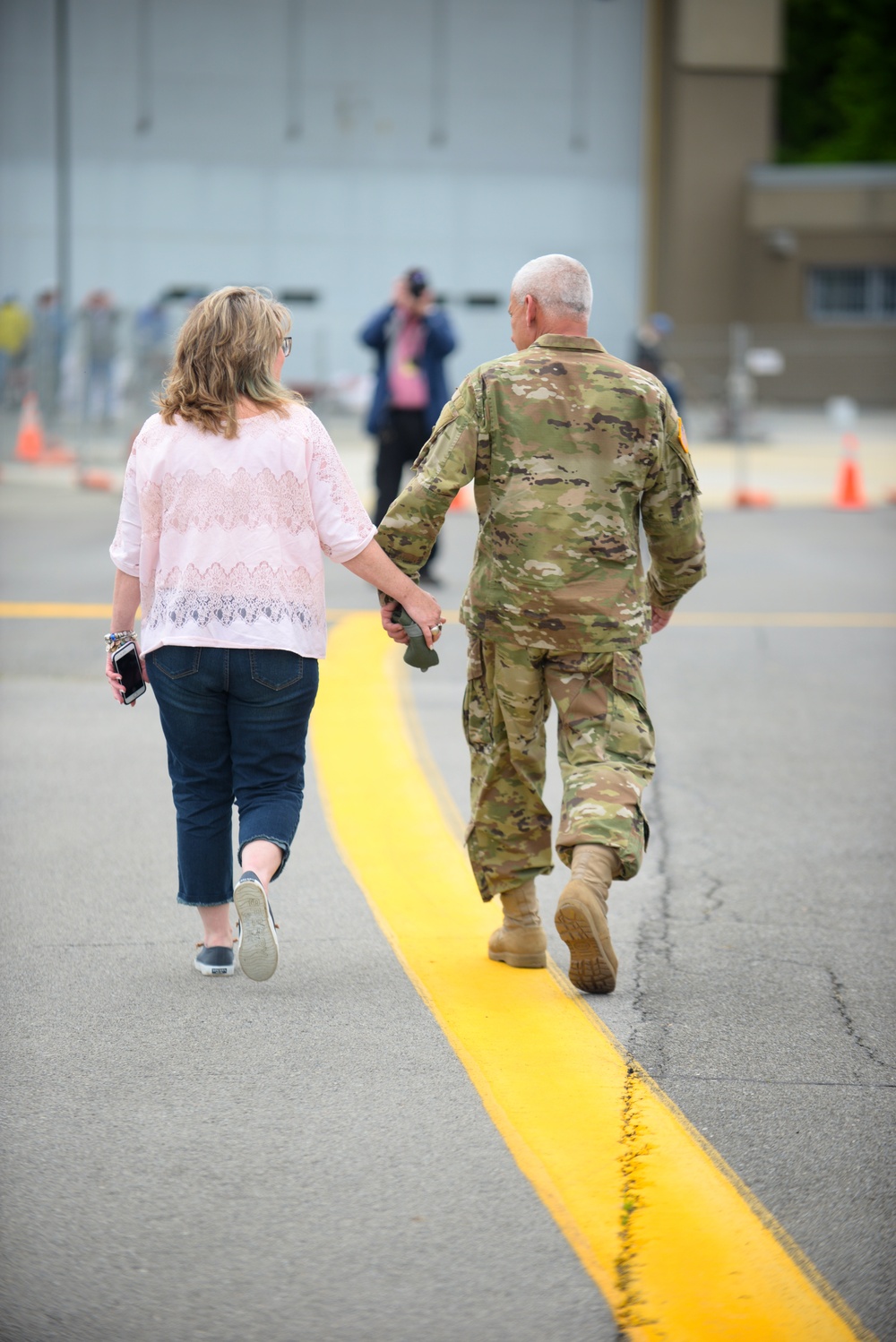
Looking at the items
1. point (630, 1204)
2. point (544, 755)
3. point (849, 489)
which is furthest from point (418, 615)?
point (849, 489)

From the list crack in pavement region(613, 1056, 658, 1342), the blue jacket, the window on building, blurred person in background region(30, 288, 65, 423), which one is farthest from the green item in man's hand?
the window on building

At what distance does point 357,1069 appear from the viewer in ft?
11.2

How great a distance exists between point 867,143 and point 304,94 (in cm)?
2105

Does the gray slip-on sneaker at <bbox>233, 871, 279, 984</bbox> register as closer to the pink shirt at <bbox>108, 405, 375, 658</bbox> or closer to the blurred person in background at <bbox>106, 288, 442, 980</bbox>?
the blurred person in background at <bbox>106, 288, 442, 980</bbox>

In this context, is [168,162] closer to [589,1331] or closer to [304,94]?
[304,94]

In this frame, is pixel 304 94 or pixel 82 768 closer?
pixel 82 768

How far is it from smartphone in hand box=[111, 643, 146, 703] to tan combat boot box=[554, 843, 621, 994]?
1.13 m

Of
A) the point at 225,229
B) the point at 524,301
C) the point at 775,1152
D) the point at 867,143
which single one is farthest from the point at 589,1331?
the point at 867,143

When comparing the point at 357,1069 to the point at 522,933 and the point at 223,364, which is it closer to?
the point at 522,933

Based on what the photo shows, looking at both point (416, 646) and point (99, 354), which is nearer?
point (416, 646)

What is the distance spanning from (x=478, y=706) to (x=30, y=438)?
58.2 feet

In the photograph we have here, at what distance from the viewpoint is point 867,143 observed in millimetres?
47750

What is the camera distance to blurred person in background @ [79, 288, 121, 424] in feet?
68.4

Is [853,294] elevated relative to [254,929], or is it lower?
elevated
